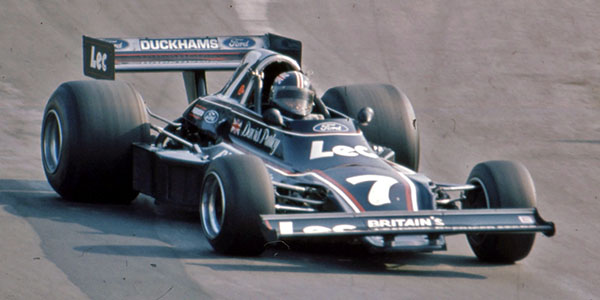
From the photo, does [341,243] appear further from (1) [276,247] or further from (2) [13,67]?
(2) [13,67]

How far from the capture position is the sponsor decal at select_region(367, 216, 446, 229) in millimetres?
7879

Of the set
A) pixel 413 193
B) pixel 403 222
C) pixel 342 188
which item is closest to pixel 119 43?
pixel 342 188

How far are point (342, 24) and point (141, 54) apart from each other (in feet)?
33.7

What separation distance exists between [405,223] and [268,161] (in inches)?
77.5

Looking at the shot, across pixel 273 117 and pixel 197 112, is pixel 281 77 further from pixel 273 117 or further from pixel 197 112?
pixel 197 112

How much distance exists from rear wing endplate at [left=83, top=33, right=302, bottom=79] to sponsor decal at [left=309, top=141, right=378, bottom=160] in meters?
3.04

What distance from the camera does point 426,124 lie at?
1585cm

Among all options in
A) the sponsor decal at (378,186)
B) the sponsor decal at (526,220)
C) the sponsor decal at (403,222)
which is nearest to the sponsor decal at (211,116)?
the sponsor decal at (378,186)

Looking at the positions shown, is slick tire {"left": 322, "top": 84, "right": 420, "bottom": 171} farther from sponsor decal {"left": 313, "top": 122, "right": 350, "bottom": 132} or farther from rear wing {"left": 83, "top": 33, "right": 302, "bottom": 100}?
sponsor decal {"left": 313, "top": 122, "right": 350, "bottom": 132}

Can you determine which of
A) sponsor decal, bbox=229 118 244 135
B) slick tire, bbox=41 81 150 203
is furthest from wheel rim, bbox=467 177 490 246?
slick tire, bbox=41 81 150 203

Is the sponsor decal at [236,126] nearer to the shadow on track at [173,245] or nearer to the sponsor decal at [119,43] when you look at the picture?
the shadow on track at [173,245]

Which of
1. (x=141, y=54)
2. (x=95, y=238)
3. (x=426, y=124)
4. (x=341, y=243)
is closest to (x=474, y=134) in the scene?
(x=426, y=124)

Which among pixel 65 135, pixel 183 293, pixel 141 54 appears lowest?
pixel 183 293

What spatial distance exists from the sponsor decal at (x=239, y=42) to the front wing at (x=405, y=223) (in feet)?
15.4
